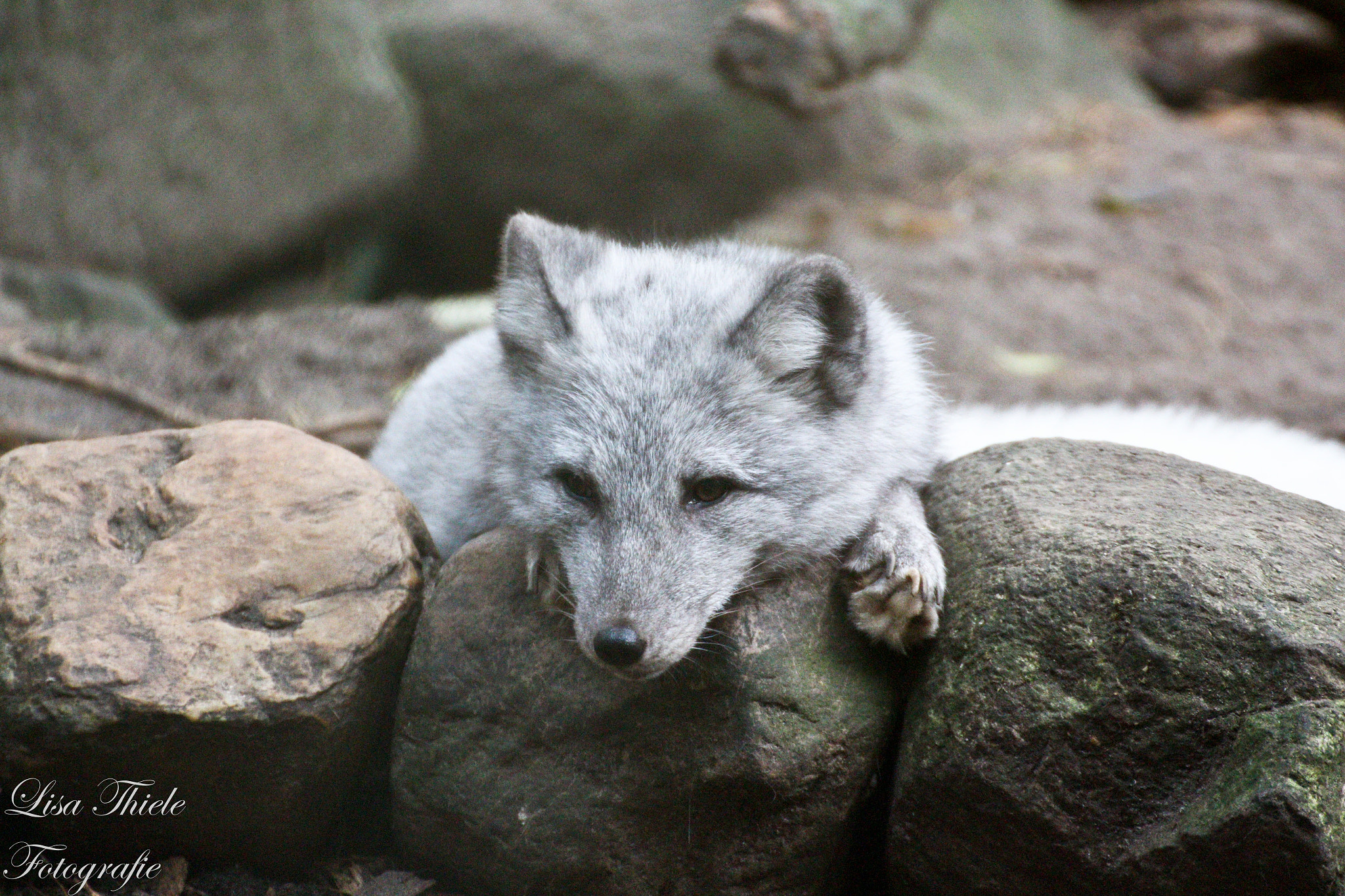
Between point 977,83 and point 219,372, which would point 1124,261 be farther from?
point 219,372

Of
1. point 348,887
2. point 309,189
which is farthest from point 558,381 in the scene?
point 309,189

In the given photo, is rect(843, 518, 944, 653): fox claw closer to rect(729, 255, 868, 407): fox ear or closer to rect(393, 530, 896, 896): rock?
rect(393, 530, 896, 896): rock

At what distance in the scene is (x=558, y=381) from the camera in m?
3.14

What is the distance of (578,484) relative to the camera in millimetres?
3041

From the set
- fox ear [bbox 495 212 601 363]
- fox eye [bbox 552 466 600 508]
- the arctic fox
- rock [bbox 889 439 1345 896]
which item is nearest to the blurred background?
fox ear [bbox 495 212 601 363]

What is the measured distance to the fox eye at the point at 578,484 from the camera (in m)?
2.99

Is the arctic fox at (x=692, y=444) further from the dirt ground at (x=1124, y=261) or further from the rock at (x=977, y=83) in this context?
the rock at (x=977, y=83)

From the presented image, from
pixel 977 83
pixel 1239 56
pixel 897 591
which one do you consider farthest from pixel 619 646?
pixel 1239 56

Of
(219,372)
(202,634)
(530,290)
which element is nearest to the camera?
(202,634)

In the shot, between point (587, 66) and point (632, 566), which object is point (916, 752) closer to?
point (632, 566)

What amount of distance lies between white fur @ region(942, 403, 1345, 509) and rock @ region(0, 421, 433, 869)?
6.77 feet

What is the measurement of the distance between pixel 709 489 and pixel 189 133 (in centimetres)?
560

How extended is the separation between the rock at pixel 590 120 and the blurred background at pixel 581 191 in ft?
0.07

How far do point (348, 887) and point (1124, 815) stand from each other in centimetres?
199
